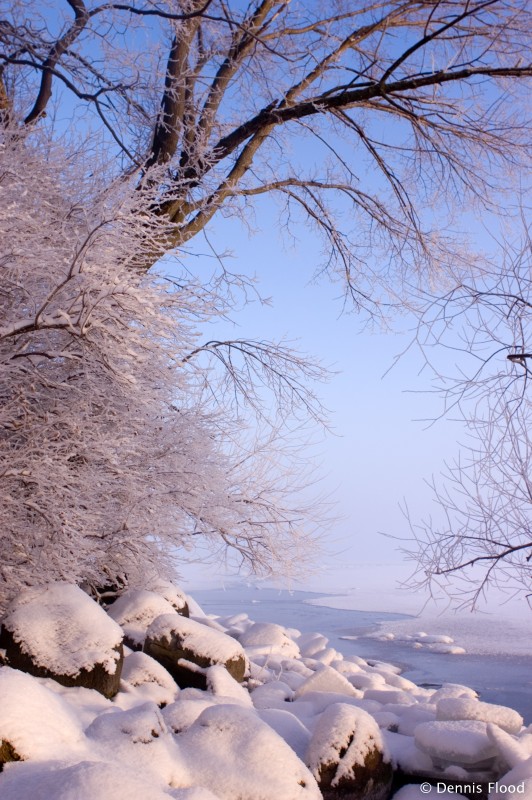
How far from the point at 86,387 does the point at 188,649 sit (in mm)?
2057

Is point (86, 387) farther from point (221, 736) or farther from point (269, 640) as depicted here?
point (269, 640)

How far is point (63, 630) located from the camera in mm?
4328

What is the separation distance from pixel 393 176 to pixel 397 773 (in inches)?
253

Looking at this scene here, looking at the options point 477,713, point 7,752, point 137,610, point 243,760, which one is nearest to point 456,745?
point 477,713

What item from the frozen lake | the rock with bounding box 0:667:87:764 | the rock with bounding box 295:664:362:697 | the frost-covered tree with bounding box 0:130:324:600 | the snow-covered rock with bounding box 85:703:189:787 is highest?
the frost-covered tree with bounding box 0:130:324:600

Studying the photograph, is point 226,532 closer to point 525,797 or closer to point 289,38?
point 525,797

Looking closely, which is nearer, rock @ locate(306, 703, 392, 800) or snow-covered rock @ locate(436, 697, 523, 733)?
rock @ locate(306, 703, 392, 800)

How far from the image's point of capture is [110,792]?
2.29 metres

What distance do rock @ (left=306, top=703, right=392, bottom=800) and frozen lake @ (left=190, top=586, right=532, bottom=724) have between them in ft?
10.7

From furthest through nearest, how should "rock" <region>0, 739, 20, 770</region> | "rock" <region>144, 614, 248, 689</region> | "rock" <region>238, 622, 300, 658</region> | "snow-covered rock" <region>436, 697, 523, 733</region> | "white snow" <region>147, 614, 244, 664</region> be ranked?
"rock" <region>238, 622, 300, 658</region> → "white snow" <region>147, 614, 244, 664</region> → "rock" <region>144, 614, 248, 689</region> → "snow-covered rock" <region>436, 697, 523, 733</region> → "rock" <region>0, 739, 20, 770</region>

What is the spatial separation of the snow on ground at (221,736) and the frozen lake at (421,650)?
2.10 m

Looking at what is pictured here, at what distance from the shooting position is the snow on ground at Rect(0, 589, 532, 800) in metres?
2.62

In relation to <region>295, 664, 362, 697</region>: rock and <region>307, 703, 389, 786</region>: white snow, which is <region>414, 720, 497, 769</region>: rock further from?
<region>295, 664, 362, 697</region>: rock

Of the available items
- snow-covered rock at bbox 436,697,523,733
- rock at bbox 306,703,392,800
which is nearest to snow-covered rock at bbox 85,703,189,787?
rock at bbox 306,703,392,800
